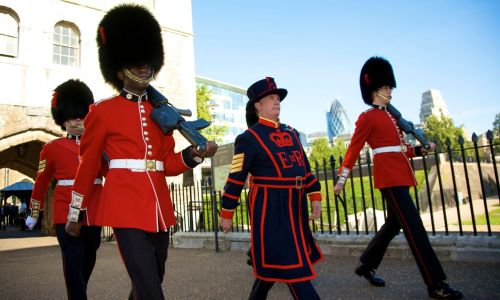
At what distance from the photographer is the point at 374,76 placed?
496cm

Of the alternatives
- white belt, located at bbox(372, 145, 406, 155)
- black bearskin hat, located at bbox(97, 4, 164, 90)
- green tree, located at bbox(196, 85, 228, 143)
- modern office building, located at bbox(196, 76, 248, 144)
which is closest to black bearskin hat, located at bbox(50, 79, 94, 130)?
black bearskin hat, located at bbox(97, 4, 164, 90)

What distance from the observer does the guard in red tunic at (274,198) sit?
268 cm

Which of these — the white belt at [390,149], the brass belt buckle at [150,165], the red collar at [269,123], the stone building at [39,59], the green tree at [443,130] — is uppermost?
the green tree at [443,130]

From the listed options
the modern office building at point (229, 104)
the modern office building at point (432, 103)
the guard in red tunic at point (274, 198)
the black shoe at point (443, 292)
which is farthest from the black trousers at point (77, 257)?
the modern office building at point (432, 103)

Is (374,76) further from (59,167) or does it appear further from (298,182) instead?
(59,167)

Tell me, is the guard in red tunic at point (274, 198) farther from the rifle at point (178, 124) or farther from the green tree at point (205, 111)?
the green tree at point (205, 111)

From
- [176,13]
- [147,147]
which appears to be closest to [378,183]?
[147,147]

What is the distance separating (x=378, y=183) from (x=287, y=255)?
1.93 metres

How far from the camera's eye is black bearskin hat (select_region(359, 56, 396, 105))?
486 cm

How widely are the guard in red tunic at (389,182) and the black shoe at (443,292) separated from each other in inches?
0.5

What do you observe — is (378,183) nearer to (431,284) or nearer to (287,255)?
(431,284)

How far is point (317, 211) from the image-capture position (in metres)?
3.31

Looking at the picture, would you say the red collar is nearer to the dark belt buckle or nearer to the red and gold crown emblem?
the red and gold crown emblem

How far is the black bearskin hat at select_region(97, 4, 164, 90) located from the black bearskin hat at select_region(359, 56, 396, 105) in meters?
2.87
